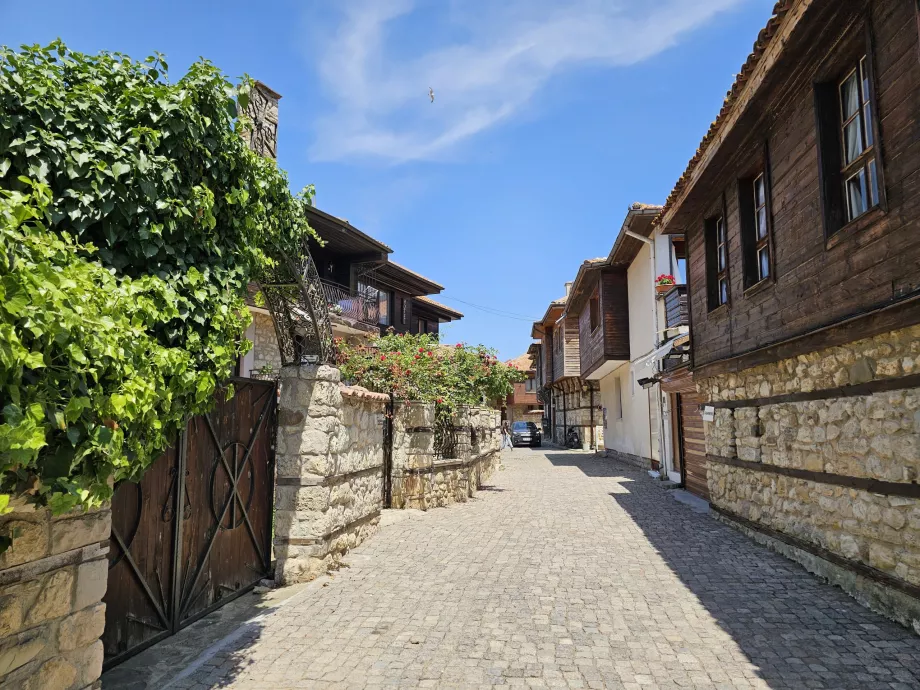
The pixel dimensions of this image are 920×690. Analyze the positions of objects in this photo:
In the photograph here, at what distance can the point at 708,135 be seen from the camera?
837 cm

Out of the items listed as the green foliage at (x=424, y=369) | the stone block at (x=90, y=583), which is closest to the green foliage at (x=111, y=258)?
the stone block at (x=90, y=583)

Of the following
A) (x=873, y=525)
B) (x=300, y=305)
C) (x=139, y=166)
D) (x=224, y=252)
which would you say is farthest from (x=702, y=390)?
(x=139, y=166)

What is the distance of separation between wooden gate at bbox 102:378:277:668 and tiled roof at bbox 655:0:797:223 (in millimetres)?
6316

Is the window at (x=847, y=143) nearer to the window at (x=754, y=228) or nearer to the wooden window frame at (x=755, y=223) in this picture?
the wooden window frame at (x=755, y=223)

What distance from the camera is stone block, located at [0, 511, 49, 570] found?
2664 millimetres

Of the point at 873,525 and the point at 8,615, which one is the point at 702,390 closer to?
the point at 873,525

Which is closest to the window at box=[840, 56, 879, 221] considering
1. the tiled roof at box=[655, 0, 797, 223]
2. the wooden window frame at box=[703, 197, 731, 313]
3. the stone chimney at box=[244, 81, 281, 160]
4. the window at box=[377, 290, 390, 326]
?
the tiled roof at box=[655, 0, 797, 223]

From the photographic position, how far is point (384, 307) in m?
24.7

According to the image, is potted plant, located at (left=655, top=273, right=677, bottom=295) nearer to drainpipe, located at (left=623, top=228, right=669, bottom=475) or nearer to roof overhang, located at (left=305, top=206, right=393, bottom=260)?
drainpipe, located at (left=623, top=228, right=669, bottom=475)

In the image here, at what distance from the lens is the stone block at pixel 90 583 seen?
307cm

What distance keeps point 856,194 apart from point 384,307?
65.8 ft

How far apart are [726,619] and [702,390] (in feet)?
19.2

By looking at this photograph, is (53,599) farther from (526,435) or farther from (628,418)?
(526,435)

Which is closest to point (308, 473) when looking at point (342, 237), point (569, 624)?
point (569, 624)
